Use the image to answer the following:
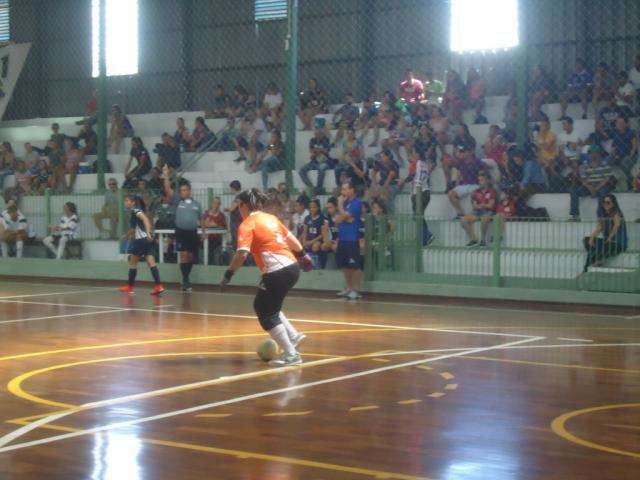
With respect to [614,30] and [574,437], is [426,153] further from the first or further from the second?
[574,437]

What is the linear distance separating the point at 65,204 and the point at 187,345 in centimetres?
1283

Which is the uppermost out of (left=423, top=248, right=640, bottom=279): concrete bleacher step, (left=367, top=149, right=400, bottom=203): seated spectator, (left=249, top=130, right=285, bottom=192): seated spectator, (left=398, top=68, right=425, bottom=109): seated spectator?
(left=398, top=68, right=425, bottom=109): seated spectator

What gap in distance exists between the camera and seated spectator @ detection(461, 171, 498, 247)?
2064 centimetres

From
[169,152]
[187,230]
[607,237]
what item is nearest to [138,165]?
[169,152]

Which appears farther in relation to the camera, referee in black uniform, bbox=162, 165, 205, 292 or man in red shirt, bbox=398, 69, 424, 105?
man in red shirt, bbox=398, 69, 424, 105

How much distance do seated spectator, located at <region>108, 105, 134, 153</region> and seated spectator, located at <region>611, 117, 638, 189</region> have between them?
47.4 ft

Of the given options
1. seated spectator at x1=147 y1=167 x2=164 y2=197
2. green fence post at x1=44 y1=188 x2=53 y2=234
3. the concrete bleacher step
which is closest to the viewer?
the concrete bleacher step

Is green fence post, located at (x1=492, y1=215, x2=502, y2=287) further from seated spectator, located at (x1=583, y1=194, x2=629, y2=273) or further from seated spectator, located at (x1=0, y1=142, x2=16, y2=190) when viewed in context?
seated spectator, located at (x1=0, y1=142, x2=16, y2=190)

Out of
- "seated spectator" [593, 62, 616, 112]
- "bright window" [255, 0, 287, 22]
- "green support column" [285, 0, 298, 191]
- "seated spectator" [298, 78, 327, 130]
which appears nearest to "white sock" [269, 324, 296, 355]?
"green support column" [285, 0, 298, 191]

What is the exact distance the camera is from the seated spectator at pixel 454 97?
25531mm

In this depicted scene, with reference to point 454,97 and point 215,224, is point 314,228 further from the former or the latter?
point 454,97

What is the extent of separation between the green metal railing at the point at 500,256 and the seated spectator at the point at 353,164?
188 cm

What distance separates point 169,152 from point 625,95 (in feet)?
36.2

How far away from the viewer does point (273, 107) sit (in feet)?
94.9
